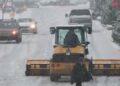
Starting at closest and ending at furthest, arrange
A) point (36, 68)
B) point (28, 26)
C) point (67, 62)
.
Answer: point (67, 62)
point (36, 68)
point (28, 26)

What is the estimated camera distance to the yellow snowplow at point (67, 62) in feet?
67.7

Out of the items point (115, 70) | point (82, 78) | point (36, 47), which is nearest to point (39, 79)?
point (115, 70)

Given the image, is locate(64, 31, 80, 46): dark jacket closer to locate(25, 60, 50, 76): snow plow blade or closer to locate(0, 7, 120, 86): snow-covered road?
locate(0, 7, 120, 86): snow-covered road

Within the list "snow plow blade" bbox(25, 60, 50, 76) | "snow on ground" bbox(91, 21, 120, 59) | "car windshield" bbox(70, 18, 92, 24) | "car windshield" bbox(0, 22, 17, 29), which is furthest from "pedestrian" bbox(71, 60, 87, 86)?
"car windshield" bbox(70, 18, 92, 24)

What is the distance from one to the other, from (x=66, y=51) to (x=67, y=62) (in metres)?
0.56

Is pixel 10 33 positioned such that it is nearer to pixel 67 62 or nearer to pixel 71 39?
pixel 71 39

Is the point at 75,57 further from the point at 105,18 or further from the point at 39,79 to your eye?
the point at 105,18

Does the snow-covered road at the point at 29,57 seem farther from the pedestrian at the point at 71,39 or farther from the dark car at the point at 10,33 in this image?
the pedestrian at the point at 71,39

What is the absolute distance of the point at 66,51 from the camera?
2105cm

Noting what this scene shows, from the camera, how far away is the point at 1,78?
2245 centimetres

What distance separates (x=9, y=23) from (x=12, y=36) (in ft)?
7.91

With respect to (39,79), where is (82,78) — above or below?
above

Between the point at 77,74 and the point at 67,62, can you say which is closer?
the point at 77,74

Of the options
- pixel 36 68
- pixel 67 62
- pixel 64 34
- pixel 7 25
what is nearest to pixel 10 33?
pixel 7 25
